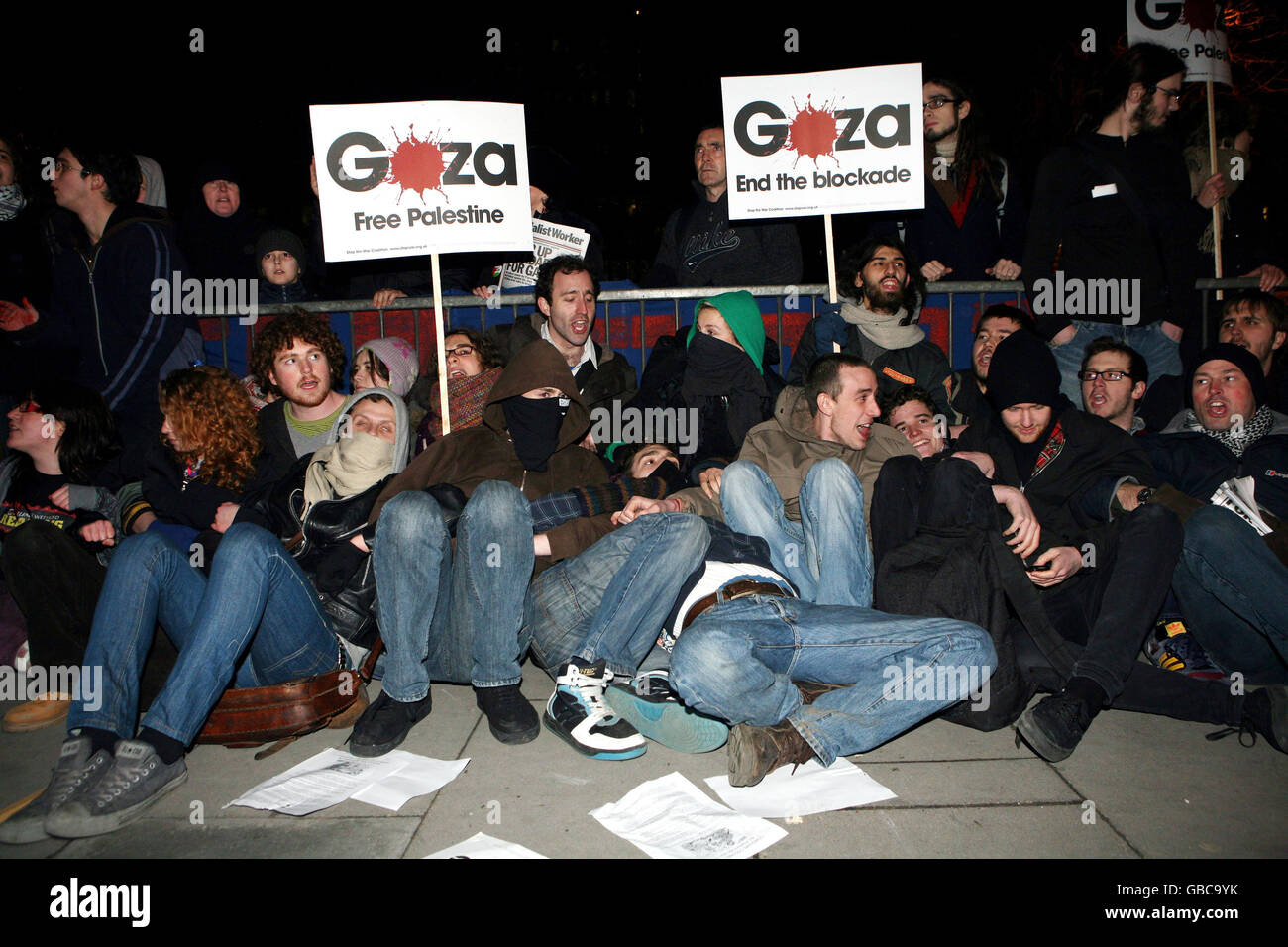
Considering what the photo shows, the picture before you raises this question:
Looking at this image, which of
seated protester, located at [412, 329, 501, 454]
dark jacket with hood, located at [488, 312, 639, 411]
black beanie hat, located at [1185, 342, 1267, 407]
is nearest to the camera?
black beanie hat, located at [1185, 342, 1267, 407]

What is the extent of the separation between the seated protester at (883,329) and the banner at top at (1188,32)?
2.32m

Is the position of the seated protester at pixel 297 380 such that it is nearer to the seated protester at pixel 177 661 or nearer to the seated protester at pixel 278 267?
the seated protester at pixel 177 661

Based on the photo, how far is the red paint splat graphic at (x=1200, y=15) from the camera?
18.9 ft

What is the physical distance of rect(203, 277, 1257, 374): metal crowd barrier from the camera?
5.70m

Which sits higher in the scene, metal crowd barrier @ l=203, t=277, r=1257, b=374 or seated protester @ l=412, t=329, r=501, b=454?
metal crowd barrier @ l=203, t=277, r=1257, b=374

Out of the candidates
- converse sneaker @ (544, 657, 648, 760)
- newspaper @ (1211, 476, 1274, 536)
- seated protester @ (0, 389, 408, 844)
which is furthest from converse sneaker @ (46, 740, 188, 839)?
newspaper @ (1211, 476, 1274, 536)

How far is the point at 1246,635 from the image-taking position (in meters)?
3.65

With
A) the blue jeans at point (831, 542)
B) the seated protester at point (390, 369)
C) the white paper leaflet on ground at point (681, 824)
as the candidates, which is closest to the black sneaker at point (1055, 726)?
the blue jeans at point (831, 542)

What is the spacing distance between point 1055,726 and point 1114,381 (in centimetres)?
217

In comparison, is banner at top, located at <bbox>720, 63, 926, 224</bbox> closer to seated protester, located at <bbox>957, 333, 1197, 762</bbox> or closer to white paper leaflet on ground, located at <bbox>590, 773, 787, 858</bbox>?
seated protester, located at <bbox>957, 333, 1197, 762</bbox>

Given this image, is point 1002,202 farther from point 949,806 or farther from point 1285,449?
point 949,806

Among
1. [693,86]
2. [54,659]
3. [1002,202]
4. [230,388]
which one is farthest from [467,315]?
[693,86]

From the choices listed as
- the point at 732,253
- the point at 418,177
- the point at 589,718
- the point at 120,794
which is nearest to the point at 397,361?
the point at 418,177

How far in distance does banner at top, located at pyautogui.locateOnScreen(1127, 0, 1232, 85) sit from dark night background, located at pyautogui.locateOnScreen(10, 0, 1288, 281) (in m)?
6.06
